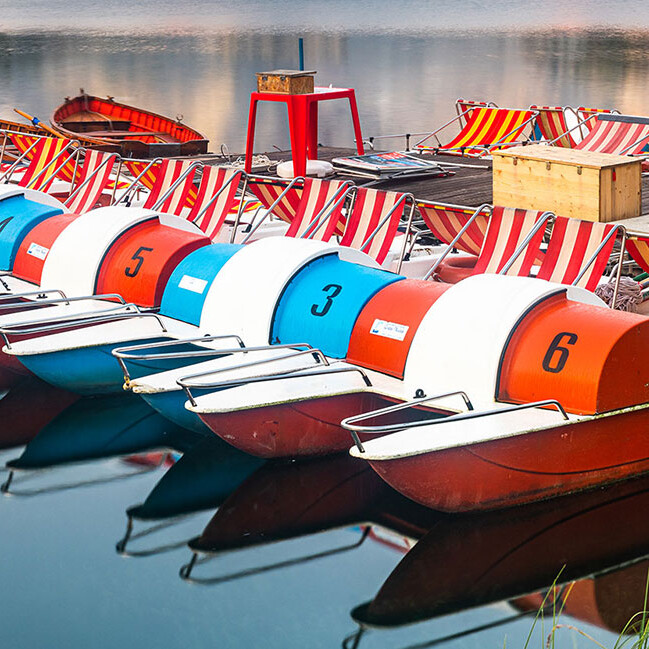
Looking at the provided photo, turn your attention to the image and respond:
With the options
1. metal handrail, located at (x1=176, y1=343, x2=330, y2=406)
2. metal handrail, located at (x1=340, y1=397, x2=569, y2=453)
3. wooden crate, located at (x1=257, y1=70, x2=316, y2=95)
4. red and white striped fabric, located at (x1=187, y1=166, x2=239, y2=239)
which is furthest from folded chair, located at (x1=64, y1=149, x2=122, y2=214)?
metal handrail, located at (x1=340, y1=397, x2=569, y2=453)

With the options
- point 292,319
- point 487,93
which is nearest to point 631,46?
point 487,93

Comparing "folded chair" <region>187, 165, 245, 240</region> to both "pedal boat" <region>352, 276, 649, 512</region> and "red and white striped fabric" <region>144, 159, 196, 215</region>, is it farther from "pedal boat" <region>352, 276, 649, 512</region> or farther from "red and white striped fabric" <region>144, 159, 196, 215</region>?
"pedal boat" <region>352, 276, 649, 512</region>

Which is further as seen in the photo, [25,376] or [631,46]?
[631,46]

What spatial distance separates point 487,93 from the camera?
38906 millimetres

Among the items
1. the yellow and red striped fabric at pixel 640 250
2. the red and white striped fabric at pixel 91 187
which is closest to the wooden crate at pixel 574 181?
the yellow and red striped fabric at pixel 640 250

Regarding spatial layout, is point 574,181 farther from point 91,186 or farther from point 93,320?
point 91,186

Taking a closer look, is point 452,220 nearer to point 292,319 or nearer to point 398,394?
point 292,319

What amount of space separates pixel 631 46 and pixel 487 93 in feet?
61.2

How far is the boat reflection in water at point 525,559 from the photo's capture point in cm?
566

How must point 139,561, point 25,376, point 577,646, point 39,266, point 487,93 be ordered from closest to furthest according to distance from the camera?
1. point 577,646
2. point 139,561
3. point 25,376
4. point 39,266
5. point 487,93

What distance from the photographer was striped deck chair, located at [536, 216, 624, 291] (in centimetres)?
832

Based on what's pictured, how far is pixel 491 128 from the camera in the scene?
53.8 ft

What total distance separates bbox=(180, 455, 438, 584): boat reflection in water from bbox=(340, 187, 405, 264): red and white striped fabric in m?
2.93

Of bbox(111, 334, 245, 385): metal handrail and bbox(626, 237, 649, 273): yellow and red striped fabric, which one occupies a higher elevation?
bbox(626, 237, 649, 273): yellow and red striped fabric
